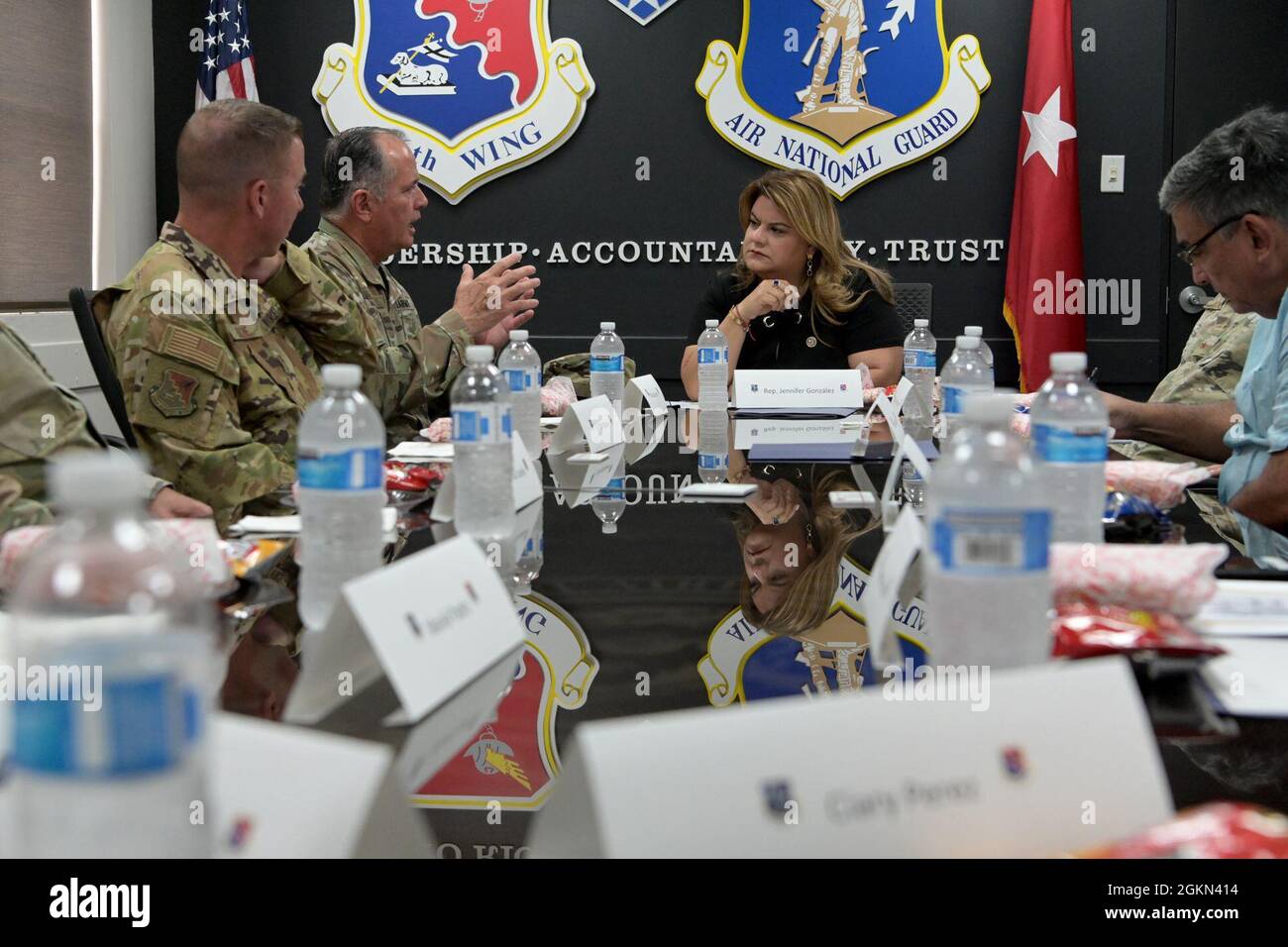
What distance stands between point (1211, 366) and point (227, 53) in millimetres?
3889

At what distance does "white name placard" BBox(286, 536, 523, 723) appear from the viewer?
0.98 metres

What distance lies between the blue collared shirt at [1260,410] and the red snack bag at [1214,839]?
139 cm

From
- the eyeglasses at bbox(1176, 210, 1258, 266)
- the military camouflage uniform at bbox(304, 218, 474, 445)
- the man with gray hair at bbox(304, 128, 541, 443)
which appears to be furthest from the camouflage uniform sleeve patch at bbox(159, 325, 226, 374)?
the eyeglasses at bbox(1176, 210, 1258, 266)

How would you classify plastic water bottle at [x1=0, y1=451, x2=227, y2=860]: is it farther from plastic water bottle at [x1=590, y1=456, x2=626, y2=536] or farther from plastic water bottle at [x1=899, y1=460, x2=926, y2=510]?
plastic water bottle at [x1=899, y1=460, x2=926, y2=510]

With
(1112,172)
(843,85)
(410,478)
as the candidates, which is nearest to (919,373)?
(410,478)

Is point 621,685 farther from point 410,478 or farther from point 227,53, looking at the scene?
point 227,53

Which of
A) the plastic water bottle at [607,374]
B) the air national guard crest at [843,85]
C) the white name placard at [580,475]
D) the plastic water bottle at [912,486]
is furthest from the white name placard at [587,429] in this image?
the air national guard crest at [843,85]

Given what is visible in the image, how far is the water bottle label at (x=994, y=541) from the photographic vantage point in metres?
0.92

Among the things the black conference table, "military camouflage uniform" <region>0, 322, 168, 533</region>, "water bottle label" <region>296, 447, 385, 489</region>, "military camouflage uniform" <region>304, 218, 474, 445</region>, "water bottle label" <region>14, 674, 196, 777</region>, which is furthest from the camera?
"military camouflage uniform" <region>304, 218, 474, 445</region>

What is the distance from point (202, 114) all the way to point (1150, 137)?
12.2 feet

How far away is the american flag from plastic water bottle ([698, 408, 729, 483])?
9.16ft

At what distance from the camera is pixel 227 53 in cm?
517
